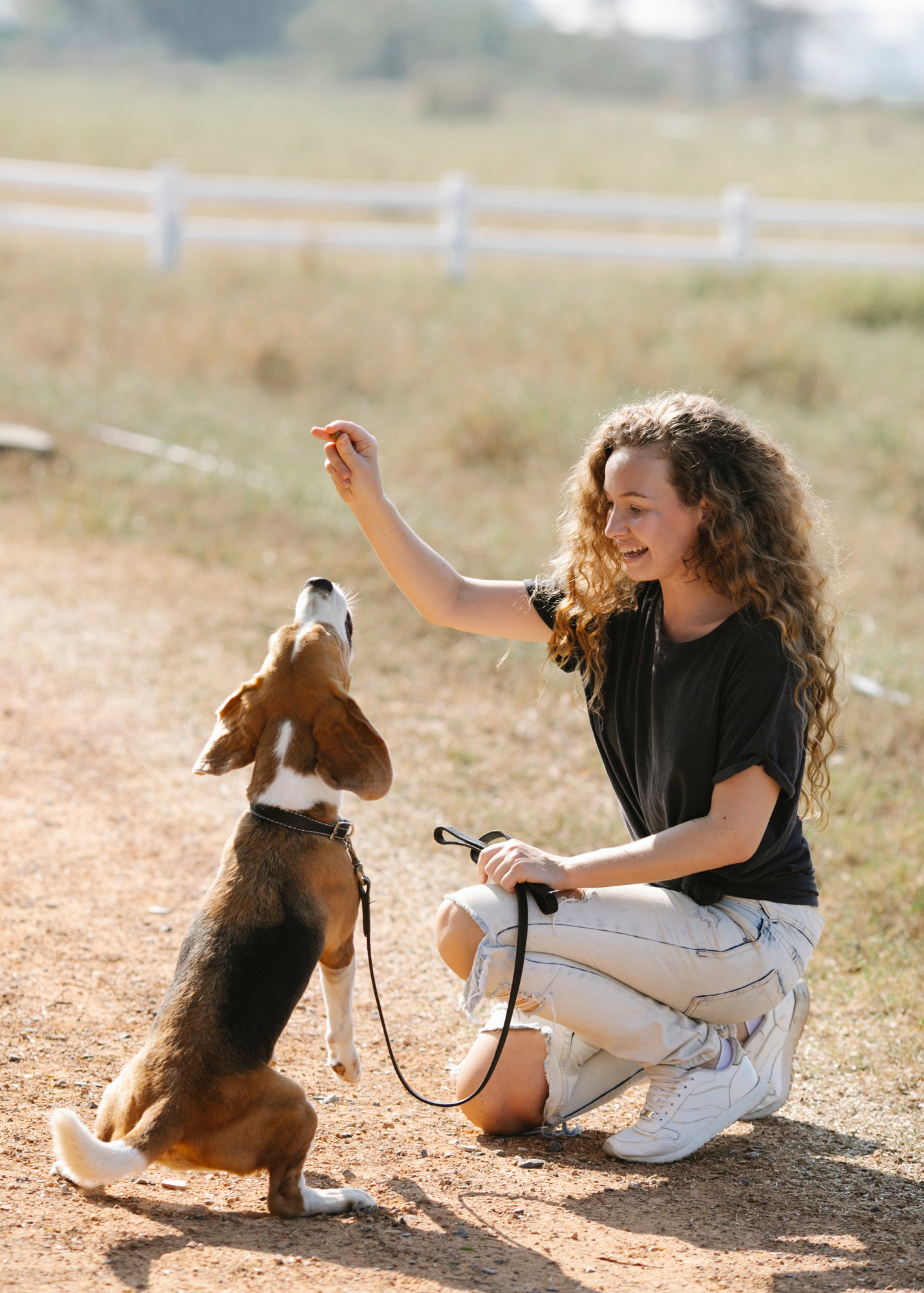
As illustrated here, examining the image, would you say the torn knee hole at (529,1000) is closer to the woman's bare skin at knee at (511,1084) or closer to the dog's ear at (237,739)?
the woman's bare skin at knee at (511,1084)

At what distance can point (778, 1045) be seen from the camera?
3701mm

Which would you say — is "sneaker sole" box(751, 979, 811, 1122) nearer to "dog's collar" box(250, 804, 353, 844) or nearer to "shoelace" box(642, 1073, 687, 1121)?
"shoelace" box(642, 1073, 687, 1121)

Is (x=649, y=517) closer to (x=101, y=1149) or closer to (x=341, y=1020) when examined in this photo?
(x=341, y=1020)

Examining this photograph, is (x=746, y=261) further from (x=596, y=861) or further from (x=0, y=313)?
(x=596, y=861)

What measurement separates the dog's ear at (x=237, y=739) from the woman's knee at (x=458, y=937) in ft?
2.09

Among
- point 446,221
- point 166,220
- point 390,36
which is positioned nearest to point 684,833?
point 166,220

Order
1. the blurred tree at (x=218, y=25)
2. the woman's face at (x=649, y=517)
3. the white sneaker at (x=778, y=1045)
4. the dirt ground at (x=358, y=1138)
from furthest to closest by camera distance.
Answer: the blurred tree at (x=218, y=25)
the white sneaker at (x=778, y=1045)
the woman's face at (x=649, y=517)
the dirt ground at (x=358, y=1138)

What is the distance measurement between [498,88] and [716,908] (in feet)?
241

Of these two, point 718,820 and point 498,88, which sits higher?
point 498,88

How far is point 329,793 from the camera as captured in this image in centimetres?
326

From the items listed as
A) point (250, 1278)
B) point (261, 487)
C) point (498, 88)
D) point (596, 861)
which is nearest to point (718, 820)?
point (596, 861)

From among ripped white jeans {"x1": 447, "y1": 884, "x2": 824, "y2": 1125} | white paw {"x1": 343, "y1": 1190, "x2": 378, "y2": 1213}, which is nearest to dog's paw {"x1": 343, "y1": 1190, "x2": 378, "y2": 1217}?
white paw {"x1": 343, "y1": 1190, "x2": 378, "y2": 1213}

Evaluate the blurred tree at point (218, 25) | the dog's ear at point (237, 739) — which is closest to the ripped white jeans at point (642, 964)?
the dog's ear at point (237, 739)

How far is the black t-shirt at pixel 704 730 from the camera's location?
325 centimetres
